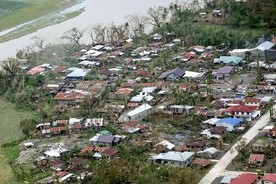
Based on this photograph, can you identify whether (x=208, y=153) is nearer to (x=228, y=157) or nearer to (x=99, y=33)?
(x=228, y=157)

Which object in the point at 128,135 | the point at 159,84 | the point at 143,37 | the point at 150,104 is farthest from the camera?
the point at 143,37

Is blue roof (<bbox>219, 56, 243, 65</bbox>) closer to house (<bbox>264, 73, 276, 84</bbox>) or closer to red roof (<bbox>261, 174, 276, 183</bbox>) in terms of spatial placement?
house (<bbox>264, 73, 276, 84</bbox>)

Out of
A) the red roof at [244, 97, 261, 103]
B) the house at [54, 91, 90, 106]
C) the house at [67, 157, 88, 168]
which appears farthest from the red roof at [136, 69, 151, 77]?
the house at [67, 157, 88, 168]

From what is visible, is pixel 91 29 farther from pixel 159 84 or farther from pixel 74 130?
pixel 74 130

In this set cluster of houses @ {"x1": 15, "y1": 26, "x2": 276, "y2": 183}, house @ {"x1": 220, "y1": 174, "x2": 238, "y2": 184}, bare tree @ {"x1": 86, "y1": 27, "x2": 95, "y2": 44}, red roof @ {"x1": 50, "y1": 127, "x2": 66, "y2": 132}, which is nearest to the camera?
house @ {"x1": 220, "y1": 174, "x2": 238, "y2": 184}

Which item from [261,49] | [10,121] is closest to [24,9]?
[10,121]

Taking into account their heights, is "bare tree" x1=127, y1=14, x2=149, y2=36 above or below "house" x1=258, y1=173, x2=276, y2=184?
above

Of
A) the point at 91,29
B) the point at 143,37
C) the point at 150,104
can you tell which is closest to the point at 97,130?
the point at 150,104
